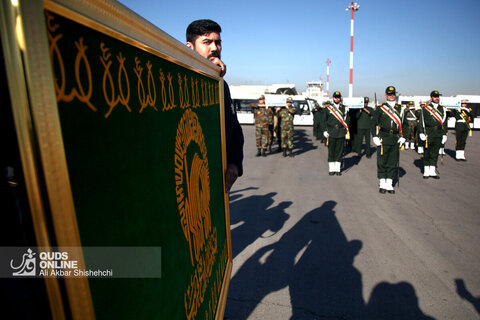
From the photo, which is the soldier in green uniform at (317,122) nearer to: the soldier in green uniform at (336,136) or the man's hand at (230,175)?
the soldier in green uniform at (336,136)

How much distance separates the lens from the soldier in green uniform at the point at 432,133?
706 centimetres

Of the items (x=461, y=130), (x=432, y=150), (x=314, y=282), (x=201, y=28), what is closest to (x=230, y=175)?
(x=201, y=28)

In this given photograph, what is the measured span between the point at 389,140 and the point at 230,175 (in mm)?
5371

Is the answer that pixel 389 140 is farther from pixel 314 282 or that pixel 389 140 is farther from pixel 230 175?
pixel 230 175

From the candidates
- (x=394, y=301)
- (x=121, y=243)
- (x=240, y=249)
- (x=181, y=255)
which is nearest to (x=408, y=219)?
(x=394, y=301)

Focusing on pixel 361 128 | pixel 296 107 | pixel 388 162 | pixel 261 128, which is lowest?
pixel 388 162

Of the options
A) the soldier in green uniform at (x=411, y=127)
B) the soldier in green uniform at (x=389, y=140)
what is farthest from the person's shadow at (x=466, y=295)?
the soldier in green uniform at (x=411, y=127)

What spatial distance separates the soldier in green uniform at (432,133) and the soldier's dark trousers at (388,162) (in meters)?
1.62

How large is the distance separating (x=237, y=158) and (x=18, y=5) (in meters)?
1.52

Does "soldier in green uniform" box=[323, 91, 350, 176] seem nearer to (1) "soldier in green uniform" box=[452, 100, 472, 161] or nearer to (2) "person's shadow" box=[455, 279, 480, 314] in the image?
(1) "soldier in green uniform" box=[452, 100, 472, 161]

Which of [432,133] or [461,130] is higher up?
[432,133]

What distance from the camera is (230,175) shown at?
5.35 ft

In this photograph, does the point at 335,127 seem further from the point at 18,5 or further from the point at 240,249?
the point at 18,5

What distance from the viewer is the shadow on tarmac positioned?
2546 millimetres
